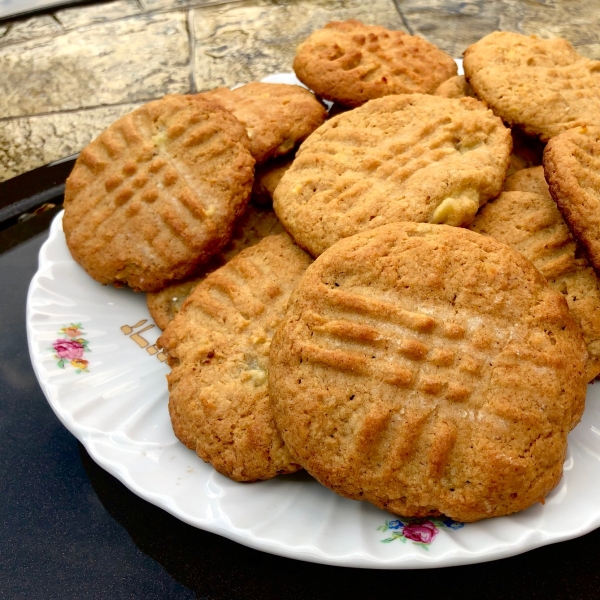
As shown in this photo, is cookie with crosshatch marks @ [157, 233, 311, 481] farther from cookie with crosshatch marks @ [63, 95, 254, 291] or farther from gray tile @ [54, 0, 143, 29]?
gray tile @ [54, 0, 143, 29]

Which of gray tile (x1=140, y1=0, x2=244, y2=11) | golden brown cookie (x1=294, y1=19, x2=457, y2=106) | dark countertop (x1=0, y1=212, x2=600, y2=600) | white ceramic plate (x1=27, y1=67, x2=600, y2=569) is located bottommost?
dark countertop (x1=0, y1=212, x2=600, y2=600)

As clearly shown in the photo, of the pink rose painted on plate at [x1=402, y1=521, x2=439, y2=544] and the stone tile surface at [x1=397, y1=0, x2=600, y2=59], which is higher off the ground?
the stone tile surface at [x1=397, y1=0, x2=600, y2=59]

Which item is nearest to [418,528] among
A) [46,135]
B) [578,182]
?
[578,182]

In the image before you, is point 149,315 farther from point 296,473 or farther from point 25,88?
point 25,88

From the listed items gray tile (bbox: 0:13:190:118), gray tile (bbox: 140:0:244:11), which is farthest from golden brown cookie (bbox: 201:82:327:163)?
gray tile (bbox: 140:0:244:11)

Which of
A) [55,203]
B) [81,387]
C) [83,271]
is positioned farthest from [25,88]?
[81,387]
